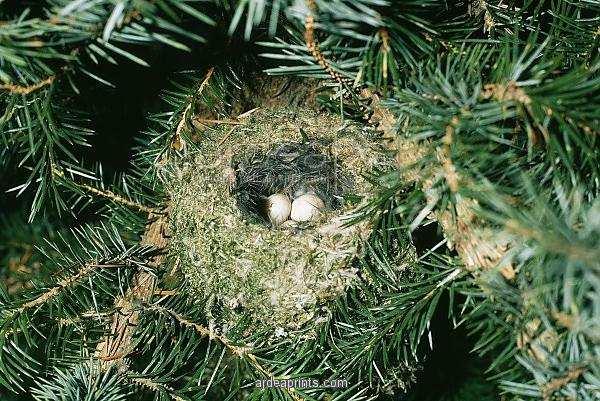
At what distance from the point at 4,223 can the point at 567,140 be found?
1.13 metres

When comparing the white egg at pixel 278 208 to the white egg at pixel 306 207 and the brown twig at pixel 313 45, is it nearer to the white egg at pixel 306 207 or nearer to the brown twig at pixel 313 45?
the white egg at pixel 306 207

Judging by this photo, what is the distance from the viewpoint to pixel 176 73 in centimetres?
91

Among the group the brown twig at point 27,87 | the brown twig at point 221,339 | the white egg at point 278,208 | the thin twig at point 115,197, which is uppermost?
the brown twig at point 27,87

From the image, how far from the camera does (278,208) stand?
1312mm

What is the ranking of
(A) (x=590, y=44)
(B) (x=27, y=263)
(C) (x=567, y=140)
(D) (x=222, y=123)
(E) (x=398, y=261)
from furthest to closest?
1. (B) (x=27, y=263)
2. (D) (x=222, y=123)
3. (E) (x=398, y=261)
4. (A) (x=590, y=44)
5. (C) (x=567, y=140)

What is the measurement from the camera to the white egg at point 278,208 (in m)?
1.31

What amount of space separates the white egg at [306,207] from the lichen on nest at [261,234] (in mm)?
188

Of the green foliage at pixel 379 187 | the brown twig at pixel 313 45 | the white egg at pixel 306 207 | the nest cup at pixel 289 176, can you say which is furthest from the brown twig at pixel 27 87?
the white egg at pixel 306 207

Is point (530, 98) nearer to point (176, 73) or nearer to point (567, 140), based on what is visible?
point (567, 140)

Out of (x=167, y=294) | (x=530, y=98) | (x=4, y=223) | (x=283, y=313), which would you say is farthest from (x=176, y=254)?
(x=530, y=98)

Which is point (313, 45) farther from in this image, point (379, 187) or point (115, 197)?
point (115, 197)

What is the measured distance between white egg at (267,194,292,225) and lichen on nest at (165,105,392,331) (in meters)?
0.22

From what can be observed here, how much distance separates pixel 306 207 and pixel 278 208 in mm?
72

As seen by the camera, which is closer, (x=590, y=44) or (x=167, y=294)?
(x=590, y=44)
